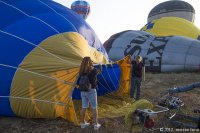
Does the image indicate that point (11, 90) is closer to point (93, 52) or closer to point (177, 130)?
point (93, 52)

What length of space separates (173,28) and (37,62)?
1432 cm

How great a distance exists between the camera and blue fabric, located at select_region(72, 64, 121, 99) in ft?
30.8

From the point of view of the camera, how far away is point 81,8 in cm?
2614

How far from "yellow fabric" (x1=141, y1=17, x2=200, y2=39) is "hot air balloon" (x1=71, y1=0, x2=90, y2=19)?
746 cm

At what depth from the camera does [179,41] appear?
1545 centimetres

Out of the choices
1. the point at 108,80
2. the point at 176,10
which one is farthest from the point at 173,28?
the point at 108,80

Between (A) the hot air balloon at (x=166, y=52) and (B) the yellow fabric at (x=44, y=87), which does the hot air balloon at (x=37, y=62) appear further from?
(A) the hot air balloon at (x=166, y=52)

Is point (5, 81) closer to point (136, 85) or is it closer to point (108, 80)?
point (108, 80)

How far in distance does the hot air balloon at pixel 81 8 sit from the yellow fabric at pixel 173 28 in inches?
294

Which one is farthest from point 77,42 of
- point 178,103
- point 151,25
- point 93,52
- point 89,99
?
point 151,25

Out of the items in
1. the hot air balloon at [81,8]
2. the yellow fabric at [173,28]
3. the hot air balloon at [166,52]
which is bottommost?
the hot air balloon at [166,52]

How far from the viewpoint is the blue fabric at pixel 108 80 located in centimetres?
939

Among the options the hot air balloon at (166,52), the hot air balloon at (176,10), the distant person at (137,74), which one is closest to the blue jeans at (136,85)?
the distant person at (137,74)

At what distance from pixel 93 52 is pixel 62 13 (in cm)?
148
